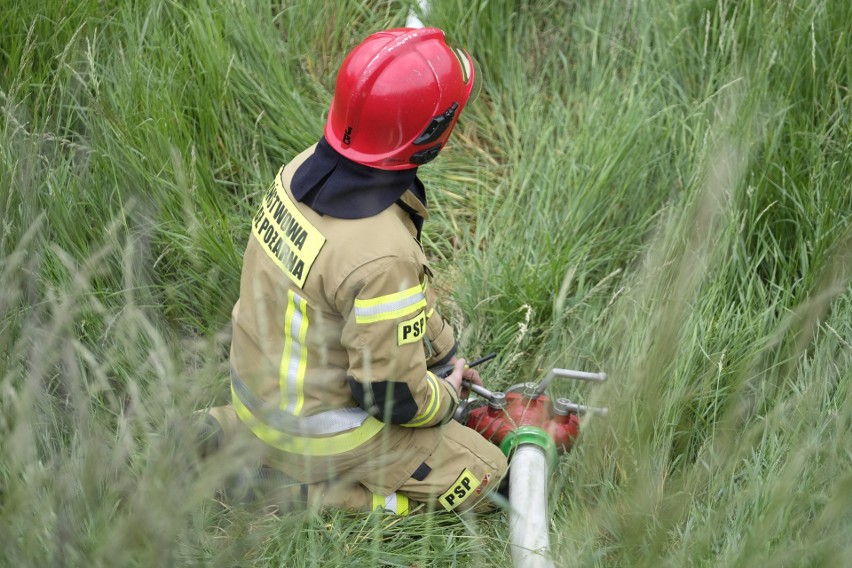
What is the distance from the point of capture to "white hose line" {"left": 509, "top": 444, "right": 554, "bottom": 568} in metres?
2.22

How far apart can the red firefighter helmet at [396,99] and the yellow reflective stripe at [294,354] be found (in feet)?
1.30

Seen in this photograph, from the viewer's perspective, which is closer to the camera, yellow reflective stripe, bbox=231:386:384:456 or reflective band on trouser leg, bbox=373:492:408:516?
yellow reflective stripe, bbox=231:386:384:456

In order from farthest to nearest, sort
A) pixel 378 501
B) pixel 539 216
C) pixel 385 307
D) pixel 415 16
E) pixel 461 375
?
pixel 415 16 < pixel 539 216 < pixel 461 375 < pixel 378 501 < pixel 385 307

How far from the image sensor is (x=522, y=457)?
8.86 ft

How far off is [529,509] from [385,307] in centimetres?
68

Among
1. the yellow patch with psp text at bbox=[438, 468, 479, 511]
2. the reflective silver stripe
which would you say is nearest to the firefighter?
the reflective silver stripe

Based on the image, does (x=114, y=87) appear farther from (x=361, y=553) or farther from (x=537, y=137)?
(x=361, y=553)

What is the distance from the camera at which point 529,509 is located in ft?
8.05

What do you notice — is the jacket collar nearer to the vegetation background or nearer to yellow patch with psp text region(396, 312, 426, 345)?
yellow patch with psp text region(396, 312, 426, 345)

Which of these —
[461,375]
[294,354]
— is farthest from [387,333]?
[461,375]

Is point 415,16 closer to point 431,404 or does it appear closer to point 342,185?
point 342,185

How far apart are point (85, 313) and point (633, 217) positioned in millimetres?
1874

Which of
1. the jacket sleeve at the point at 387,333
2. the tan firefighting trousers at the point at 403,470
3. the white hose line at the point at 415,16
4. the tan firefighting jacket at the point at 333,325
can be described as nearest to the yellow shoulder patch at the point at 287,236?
the tan firefighting jacket at the point at 333,325

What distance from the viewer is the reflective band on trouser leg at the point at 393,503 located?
8.46ft
